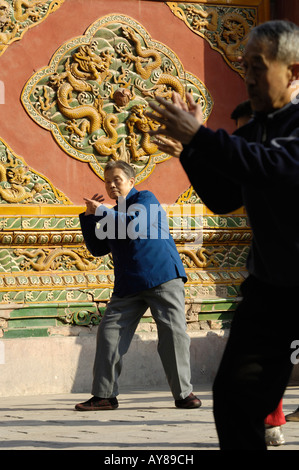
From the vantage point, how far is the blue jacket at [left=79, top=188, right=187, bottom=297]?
575cm

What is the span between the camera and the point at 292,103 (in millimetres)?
2730

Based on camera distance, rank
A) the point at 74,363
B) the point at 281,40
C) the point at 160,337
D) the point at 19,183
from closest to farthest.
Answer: the point at 281,40 < the point at 160,337 < the point at 74,363 < the point at 19,183

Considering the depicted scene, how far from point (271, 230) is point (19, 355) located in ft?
15.8

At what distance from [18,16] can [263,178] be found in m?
5.68

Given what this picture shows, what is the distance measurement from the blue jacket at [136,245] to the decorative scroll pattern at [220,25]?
2.99 metres

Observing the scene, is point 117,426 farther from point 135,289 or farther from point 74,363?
point 74,363

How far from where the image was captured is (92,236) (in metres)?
5.82

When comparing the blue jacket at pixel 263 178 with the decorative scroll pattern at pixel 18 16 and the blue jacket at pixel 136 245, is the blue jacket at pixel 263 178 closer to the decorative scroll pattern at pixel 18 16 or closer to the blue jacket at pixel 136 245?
the blue jacket at pixel 136 245

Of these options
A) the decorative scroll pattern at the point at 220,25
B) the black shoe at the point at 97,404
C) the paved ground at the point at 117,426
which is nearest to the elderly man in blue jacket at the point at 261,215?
the paved ground at the point at 117,426

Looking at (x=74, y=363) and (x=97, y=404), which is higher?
(x=97, y=404)

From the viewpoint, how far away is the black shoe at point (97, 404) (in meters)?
5.77

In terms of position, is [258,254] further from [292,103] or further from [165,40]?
[165,40]

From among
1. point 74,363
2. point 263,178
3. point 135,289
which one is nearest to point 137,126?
point 74,363
